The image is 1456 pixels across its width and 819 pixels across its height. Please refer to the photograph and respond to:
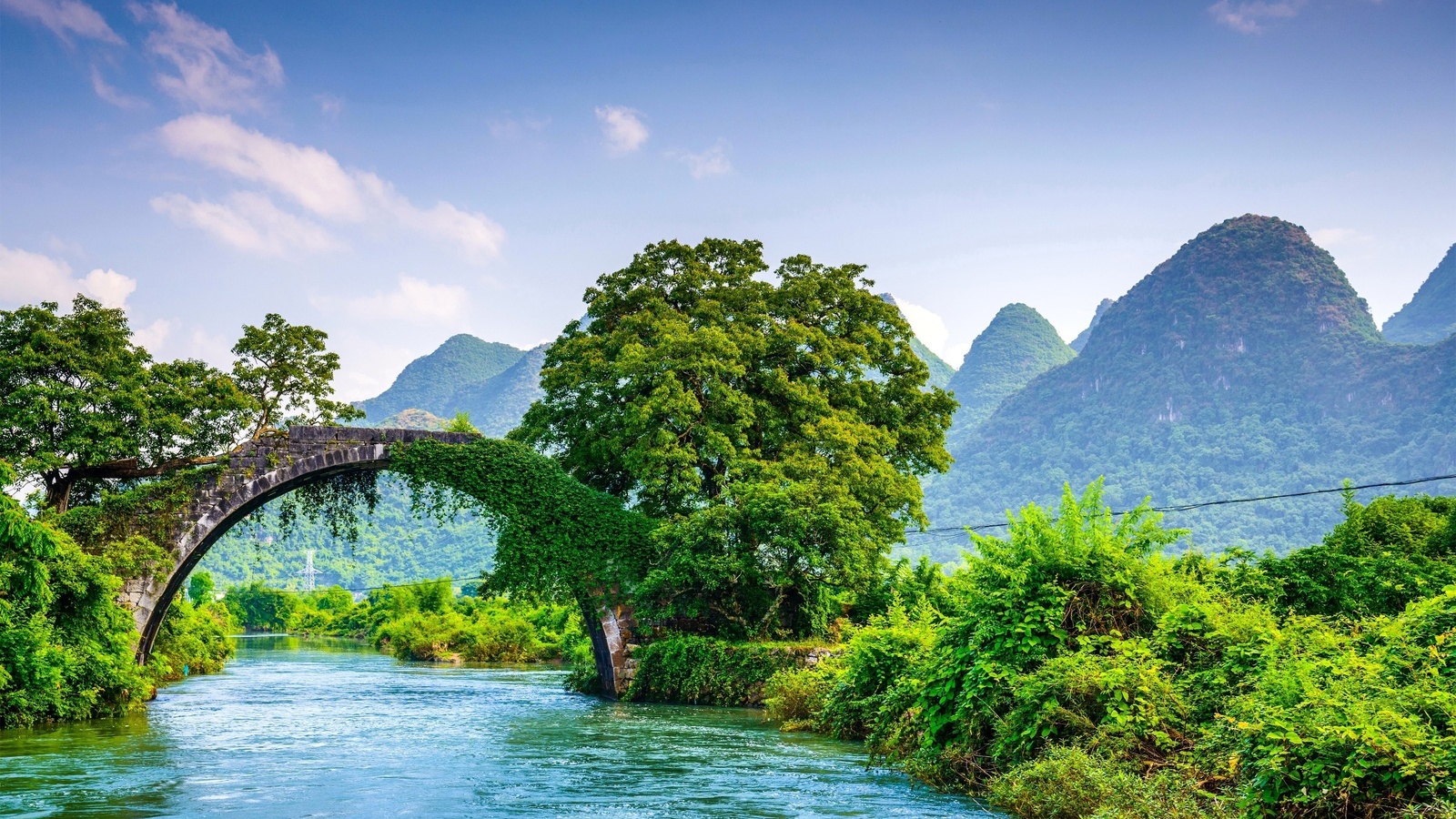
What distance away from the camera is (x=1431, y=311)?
438 ft

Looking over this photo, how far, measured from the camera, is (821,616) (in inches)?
952

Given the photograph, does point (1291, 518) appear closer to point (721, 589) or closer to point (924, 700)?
point (721, 589)

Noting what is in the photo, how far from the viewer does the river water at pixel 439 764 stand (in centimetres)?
1112

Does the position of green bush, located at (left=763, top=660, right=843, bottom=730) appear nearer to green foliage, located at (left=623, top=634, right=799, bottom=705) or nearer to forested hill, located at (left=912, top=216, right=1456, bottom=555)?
green foliage, located at (left=623, top=634, right=799, bottom=705)

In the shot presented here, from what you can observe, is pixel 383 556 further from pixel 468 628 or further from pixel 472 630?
pixel 472 630

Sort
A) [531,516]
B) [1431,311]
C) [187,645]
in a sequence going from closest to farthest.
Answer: [531,516] → [187,645] → [1431,311]

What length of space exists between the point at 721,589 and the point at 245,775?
12.5m

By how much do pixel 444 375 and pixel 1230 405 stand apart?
11183 cm

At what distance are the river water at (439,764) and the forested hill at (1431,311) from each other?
132m

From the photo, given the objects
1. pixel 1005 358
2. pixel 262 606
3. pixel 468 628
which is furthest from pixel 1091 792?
pixel 1005 358

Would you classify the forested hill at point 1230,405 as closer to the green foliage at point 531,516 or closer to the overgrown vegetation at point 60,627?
the green foliage at point 531,516

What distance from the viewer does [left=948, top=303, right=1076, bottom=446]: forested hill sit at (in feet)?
508

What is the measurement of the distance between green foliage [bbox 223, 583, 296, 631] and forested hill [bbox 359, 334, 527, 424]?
75.5 m

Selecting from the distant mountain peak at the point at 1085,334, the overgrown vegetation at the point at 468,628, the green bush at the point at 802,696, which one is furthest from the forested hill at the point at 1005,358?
the green bush at the point at 802,696
